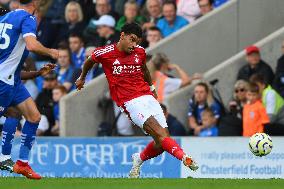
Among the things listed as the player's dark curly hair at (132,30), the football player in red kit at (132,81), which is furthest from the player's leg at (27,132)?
the player's dark curly hair at (132,30)

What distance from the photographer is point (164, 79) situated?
65.2ft

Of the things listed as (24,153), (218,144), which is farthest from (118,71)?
(218,144)

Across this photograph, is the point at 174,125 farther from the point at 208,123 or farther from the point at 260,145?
the point at 260,145

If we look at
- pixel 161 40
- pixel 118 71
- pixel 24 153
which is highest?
pixel 161 40

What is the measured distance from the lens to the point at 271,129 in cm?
1817

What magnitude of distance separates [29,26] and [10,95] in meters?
0.98

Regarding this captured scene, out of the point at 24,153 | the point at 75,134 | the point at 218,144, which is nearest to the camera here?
the point at 24,153

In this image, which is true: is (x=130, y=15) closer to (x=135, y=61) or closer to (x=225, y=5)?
(x=225, y=5)

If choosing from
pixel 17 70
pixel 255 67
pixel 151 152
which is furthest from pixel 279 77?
pixel 17 70

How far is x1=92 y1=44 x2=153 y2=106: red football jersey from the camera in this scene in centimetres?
1503

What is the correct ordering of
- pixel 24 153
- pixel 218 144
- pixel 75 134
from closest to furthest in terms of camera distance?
pixel 24 153
pixel 218 144
pixel 75 134

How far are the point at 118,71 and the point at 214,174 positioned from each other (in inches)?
142

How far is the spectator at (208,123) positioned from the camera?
61.8 feet

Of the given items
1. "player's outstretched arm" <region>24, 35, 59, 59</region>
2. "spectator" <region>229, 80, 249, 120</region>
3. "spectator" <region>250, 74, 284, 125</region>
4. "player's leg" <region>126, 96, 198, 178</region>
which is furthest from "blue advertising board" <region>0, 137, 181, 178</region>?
"player's outstretched arm" <region>24, 35, 59, 59</region>
